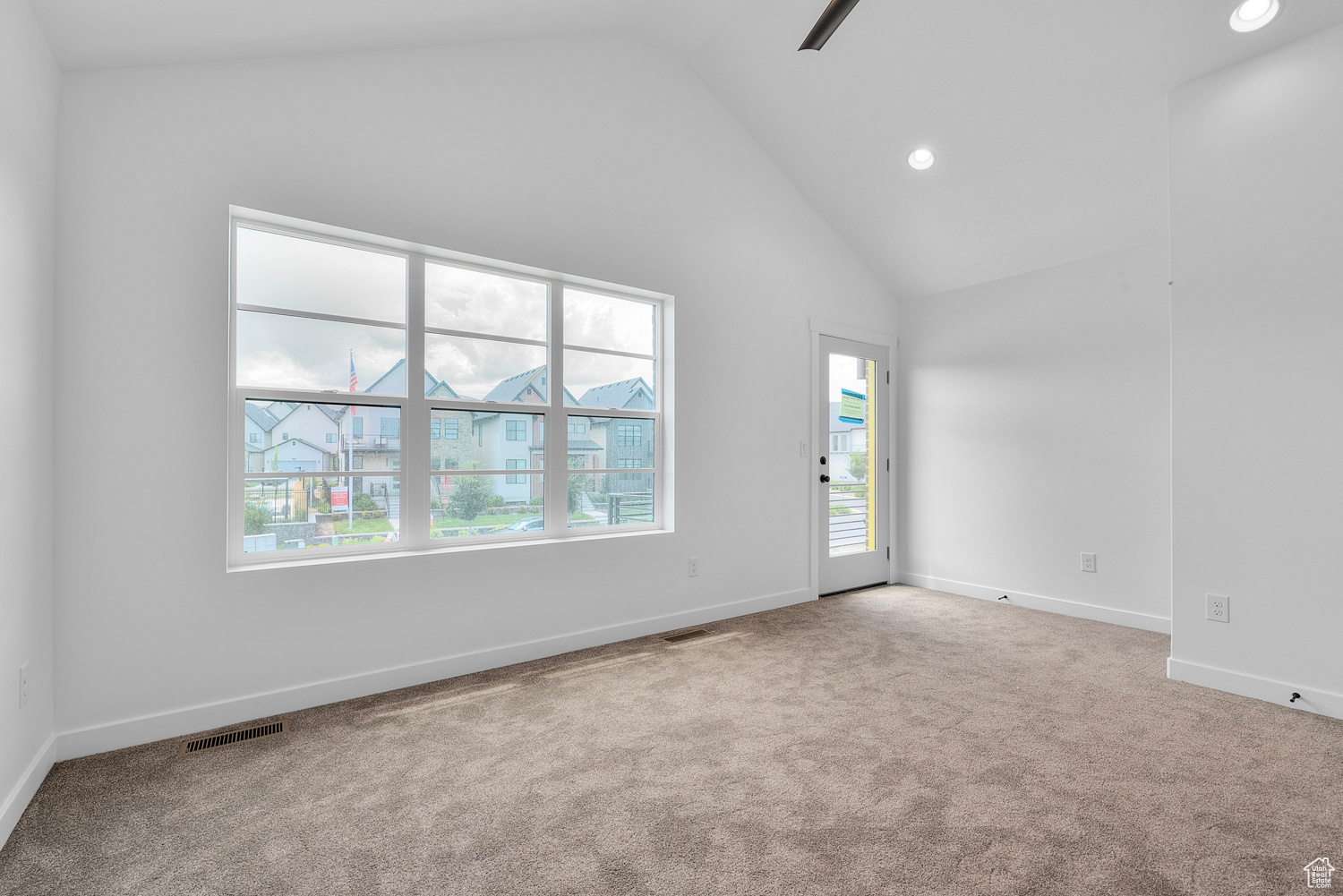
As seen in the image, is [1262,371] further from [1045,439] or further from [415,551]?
[415,551]

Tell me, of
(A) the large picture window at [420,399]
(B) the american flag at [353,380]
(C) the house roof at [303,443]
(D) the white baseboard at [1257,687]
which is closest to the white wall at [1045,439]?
(D) the white baseboard at [1257,687]

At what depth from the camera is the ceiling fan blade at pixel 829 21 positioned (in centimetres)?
179

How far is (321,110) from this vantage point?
276cm

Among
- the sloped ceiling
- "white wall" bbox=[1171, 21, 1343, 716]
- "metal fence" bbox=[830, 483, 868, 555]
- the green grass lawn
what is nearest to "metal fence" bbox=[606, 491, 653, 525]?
the green grass lawn

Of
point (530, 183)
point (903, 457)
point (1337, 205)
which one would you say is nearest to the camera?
point (1337, 205)

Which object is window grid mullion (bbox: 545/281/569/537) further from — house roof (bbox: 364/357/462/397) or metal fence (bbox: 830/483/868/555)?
metal fence (bbox: 830/483/868/555)

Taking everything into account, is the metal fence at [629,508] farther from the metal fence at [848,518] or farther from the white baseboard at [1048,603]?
the white baseboard at [1048,603]

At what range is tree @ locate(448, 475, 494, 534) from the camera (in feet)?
10.6

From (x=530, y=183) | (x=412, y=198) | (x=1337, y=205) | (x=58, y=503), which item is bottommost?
(x=58, y=503)

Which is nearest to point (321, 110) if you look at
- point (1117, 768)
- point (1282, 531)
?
point (1117, 768)

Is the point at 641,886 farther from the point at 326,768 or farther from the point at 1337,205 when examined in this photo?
the point at 1337,205

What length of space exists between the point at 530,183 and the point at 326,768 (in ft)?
9.39

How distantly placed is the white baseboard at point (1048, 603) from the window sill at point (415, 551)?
2.53 metres

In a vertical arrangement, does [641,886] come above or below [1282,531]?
below
